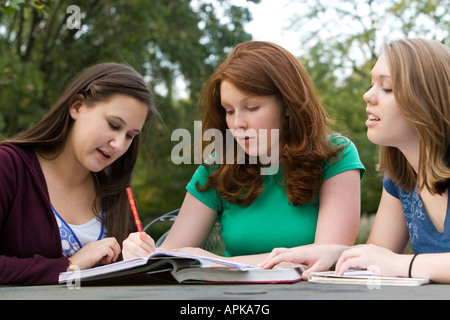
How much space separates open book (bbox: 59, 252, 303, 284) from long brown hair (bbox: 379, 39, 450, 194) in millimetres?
549

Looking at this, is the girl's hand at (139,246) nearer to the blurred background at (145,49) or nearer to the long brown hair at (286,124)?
the long brown hair at (286,124)

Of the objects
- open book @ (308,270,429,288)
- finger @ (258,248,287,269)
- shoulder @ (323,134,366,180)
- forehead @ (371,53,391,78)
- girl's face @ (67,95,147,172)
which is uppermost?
forehead @ (371,53,391,78)

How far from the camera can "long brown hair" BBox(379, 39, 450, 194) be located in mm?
1594

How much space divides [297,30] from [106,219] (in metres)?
9.95

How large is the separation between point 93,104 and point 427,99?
113 cm

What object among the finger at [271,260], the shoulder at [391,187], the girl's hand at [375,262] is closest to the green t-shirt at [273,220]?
the shoulder at [391,187]

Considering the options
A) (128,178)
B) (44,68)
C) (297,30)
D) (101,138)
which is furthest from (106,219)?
(297,30)

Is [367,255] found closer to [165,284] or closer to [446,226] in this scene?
[446,226]

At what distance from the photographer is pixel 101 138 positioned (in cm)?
193

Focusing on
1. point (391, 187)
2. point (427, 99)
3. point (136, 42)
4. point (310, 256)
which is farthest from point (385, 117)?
point (136, 42)

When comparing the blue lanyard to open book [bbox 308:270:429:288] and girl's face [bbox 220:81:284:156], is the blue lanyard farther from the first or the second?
open book [bbox 308:270:429:288]

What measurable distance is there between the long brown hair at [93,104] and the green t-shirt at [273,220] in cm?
42

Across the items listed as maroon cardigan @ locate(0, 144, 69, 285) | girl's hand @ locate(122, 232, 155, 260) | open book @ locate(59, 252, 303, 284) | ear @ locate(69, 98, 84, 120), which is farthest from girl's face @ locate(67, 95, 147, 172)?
open book @ locate(59, 252, 303, 284)

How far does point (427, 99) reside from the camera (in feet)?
5.27
